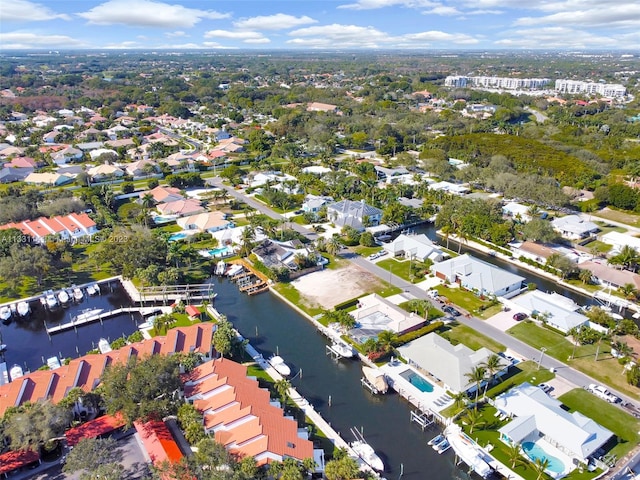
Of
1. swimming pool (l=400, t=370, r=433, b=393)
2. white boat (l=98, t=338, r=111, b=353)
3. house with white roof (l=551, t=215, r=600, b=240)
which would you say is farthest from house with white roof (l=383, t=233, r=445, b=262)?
white boat (l=98, t=338, r=111, b=353)

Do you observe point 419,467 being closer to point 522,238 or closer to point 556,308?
point 556,308

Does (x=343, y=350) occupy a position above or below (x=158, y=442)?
below

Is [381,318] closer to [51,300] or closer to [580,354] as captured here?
[580,354]

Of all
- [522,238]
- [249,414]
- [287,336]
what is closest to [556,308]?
[522,238]

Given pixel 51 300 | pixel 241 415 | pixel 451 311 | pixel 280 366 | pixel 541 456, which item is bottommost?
pixel 541 456

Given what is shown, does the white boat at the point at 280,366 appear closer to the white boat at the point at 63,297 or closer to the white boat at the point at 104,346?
the white boat at the point at 104,346

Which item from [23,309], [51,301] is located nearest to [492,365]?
[51,301]
